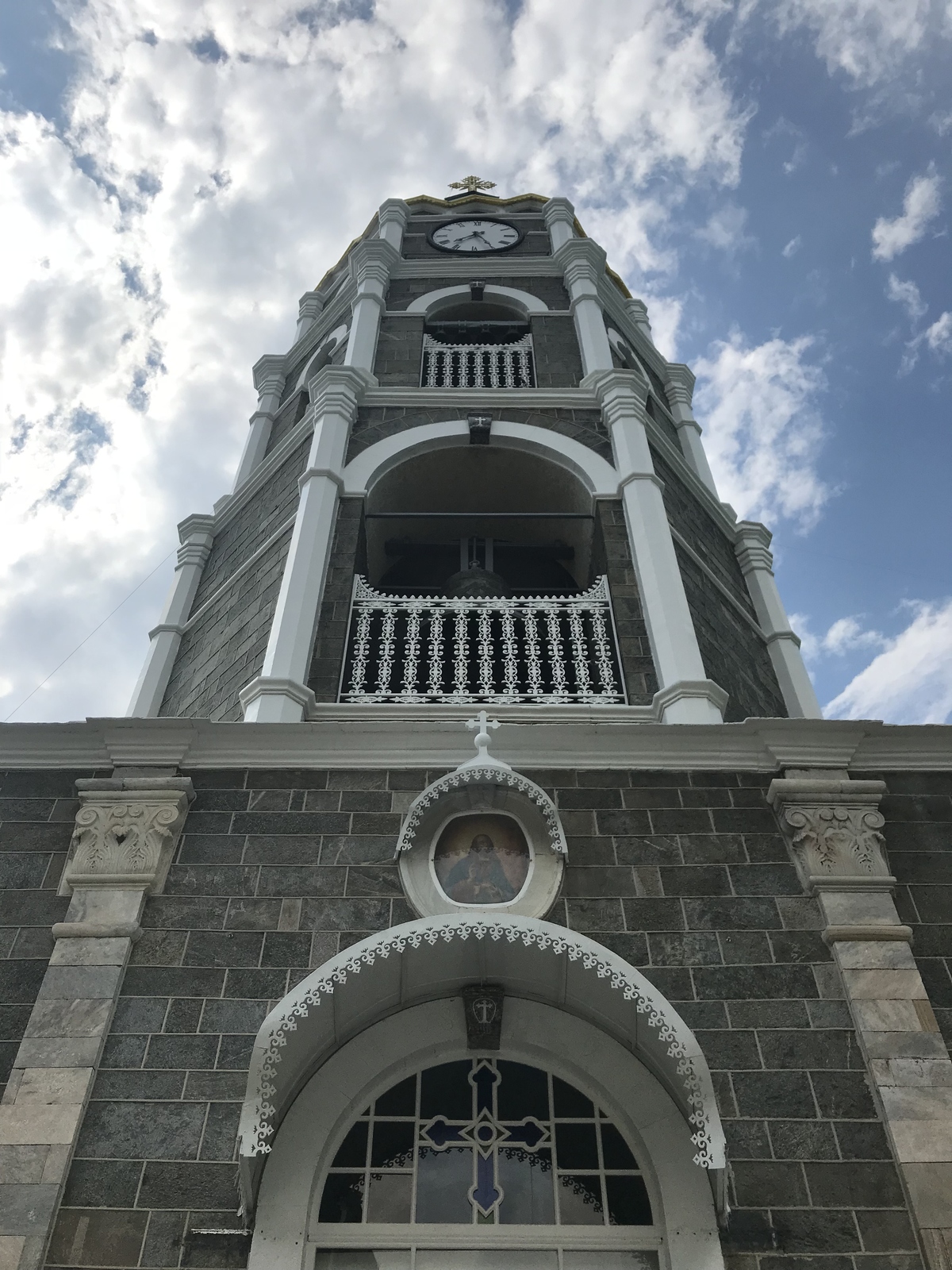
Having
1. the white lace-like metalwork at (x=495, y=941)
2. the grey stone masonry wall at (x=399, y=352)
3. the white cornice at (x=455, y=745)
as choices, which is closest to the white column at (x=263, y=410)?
the grey stone masonry wall at (x=399, y=352)

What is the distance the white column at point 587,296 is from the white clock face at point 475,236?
1.33 metres

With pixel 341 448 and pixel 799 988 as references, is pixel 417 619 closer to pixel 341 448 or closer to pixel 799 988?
pixel 341 448

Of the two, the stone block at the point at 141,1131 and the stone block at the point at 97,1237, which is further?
the stone block at the point at 141,1131

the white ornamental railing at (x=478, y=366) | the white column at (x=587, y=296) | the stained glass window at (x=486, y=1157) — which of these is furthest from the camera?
the white column at (x=587, y=296)

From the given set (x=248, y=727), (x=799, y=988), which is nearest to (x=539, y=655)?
(x=248, y=727)

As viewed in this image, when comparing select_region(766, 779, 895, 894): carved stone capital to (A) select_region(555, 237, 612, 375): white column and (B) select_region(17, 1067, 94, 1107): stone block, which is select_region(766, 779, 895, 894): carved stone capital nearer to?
(B) select_region(17, 1067, 94, 1107): stone block

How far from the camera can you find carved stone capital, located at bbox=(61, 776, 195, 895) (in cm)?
614

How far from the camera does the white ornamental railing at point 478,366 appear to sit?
11.9m

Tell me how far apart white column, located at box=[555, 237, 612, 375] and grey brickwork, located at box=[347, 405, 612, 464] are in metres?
0.76

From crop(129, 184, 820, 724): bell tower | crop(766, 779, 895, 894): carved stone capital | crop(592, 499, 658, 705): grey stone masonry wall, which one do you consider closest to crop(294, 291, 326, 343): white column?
crop(129, 184, 820, 724): bell tower

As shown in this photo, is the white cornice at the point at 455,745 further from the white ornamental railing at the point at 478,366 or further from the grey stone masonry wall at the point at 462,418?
the white ornamental railing at the point at 478,366

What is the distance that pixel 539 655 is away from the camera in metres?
8.19

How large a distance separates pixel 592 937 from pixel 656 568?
3.70m

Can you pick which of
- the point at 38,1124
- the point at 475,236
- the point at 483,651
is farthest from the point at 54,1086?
the point at 475,236
